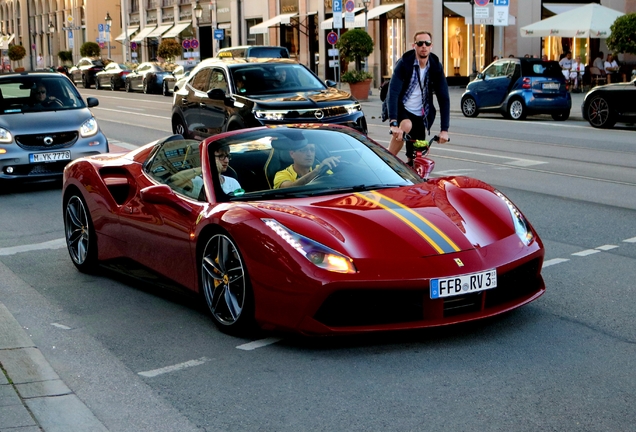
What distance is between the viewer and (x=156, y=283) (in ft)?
22.2

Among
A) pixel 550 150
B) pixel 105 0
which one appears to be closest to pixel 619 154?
pixel 550 150

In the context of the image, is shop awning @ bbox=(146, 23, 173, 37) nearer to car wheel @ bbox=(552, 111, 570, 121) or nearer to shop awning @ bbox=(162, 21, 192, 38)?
shop awning @ bbox=(162, 21, 192, 38)

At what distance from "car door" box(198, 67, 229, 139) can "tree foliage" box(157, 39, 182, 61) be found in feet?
144

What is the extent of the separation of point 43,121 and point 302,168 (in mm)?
7881

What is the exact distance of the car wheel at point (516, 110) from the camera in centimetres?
2569

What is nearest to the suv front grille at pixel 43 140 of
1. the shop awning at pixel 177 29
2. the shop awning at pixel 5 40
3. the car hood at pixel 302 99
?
the car hood at pixel 302 99

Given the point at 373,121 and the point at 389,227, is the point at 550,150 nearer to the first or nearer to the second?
the point at 373,121

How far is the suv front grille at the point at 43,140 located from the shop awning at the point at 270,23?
40503mm

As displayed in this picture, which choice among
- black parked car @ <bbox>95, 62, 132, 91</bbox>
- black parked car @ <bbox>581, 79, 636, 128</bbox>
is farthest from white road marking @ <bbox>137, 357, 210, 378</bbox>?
black parked car @ <bbox>95, 62, 132, 91</bbox>

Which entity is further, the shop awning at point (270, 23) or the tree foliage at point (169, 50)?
the tree foliage at point (169, 50)

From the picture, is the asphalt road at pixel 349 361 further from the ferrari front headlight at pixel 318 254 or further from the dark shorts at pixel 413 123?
the dark shorts at pixel 413 123

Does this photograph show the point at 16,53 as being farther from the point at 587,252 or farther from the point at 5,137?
the point at 587,252

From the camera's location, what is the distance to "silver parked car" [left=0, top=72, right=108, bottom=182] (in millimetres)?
13062

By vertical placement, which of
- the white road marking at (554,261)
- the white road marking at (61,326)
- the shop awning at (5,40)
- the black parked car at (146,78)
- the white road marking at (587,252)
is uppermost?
the shop awning at (5,40)
